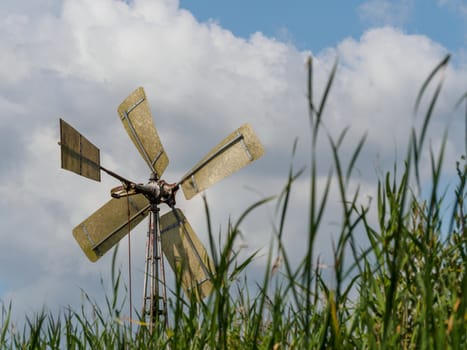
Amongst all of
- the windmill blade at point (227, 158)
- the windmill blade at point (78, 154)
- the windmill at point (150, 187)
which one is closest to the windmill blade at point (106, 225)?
the windmill at point (150, 187)

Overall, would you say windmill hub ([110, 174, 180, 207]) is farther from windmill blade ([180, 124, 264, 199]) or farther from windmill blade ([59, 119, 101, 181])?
windmill blade ([59, 119, 101, 181])

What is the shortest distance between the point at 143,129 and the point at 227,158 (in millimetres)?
3637

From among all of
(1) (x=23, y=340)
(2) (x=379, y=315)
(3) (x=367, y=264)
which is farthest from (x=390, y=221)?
(1) (x=23, y=340)

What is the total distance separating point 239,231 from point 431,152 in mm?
642

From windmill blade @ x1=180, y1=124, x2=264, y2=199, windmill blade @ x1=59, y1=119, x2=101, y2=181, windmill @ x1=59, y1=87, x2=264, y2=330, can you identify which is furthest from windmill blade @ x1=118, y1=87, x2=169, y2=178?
windmill blade @ x1=59, y1=119, x2=101, y2=181

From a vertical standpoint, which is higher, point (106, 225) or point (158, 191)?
point (158, 191)

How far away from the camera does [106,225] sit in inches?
706

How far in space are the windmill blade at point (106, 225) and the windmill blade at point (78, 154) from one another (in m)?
2.53

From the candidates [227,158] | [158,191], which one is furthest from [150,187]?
[227,158]

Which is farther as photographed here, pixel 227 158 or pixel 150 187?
pixel 150 187

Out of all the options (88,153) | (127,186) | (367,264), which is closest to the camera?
(367,264)

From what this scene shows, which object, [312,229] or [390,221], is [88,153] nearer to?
[390,221]

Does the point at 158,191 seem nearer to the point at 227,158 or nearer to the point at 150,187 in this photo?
the point at 150,187

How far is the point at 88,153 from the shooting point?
50.5 ft
